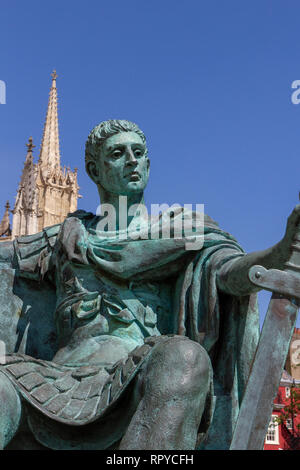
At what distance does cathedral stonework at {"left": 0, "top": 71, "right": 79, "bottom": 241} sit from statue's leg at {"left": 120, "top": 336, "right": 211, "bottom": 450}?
47.7 metres

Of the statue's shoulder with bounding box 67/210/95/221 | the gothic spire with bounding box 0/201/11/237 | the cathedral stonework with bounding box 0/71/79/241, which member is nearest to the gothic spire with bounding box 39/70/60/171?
the cathedral stonework with bounding box 0/71/79/241

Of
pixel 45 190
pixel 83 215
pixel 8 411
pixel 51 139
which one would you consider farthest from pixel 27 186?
pixel 8 411

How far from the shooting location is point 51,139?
73.7 metres

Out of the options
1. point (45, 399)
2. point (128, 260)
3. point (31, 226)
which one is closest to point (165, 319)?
point (128, 260)

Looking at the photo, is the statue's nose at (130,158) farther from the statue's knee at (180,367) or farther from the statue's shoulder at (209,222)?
the statue's knee at (180,367)

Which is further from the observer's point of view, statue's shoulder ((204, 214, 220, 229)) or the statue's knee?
statue's shoulder ((204, 214, 220, 229))

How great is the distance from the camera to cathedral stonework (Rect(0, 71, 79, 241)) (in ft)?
189

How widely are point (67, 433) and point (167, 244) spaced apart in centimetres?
Answer: 145

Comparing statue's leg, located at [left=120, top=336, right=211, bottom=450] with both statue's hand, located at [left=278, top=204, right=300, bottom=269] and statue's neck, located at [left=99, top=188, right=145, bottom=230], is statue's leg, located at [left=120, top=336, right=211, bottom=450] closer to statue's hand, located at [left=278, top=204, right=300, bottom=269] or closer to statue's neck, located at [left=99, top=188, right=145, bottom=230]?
statue's hand, located at [left=278, top=204, right=300, bottom=269]

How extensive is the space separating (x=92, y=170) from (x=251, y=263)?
5.19 feet

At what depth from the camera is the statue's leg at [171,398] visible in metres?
3.77

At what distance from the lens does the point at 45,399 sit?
165 inches
